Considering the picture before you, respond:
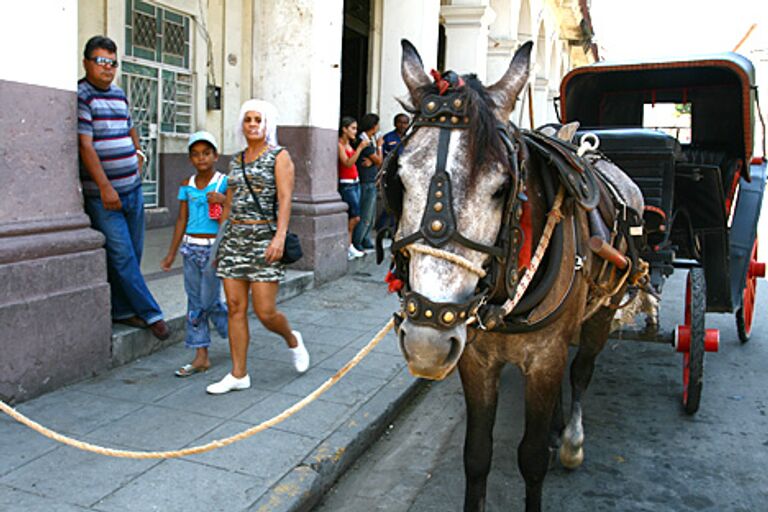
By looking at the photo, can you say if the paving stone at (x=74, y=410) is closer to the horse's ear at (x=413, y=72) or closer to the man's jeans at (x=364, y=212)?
the horse's ear at (x=413, y=72)

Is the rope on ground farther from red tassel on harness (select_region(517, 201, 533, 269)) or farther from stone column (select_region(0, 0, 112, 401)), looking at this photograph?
stone column (select_region(0, 0, 112, 401))

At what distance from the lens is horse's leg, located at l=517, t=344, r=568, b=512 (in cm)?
300

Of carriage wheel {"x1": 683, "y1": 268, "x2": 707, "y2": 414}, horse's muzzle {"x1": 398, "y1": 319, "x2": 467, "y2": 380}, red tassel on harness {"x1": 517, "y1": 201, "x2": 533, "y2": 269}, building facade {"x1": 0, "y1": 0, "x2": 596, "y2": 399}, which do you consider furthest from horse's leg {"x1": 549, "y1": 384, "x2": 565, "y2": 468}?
horse's muzzle {"x1": 398, "y1": 319, "x2": 467, "y2": 380}

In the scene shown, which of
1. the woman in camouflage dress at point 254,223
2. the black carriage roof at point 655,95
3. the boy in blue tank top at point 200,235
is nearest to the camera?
the woman in camouflage dress at point 254,223

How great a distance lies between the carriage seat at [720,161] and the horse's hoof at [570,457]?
9.31 feet

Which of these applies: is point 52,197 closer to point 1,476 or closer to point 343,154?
point 1,476

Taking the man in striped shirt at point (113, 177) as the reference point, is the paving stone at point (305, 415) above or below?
below

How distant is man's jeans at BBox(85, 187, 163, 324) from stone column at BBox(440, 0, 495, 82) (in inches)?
314

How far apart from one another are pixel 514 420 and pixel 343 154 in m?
5.00

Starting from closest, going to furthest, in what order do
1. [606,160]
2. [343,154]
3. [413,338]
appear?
[413,338], [606,160], [343,154]

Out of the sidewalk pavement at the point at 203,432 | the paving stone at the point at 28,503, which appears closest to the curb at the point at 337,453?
the sidewalk pavement at the point at 203,432

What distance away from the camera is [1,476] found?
326cm

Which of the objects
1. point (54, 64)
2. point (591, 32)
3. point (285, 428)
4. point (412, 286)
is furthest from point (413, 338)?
point (591, 32)

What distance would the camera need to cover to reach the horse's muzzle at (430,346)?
2.10m
